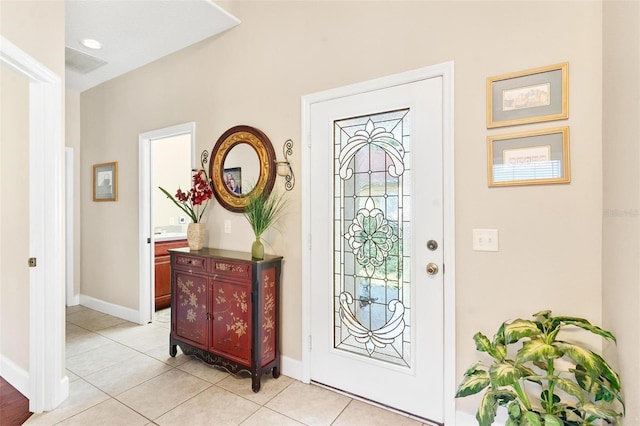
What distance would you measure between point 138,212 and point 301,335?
7.87 feet

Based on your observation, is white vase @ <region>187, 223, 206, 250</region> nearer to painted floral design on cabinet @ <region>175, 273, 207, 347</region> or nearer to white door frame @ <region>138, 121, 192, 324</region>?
painted floral design on cabinet @ <region>175, 273, 207, 347</region>

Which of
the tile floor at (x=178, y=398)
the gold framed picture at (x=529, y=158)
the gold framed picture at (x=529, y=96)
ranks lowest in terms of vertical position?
the tile floor at (x=178, y=398)

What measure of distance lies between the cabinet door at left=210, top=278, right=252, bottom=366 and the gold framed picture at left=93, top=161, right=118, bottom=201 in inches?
89.2

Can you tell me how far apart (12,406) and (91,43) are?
9.75ft

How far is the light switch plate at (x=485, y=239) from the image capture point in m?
1.78

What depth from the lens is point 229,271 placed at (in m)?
2.43

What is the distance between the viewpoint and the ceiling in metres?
2.51

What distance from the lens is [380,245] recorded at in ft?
6.97

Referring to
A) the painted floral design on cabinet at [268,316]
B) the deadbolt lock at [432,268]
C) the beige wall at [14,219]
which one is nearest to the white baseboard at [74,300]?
the beige wall at [14,219]

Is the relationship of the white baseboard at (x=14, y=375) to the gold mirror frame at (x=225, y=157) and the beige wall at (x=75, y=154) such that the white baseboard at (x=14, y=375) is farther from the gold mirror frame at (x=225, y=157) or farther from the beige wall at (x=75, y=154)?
the beige wall at (x=75, y=154)

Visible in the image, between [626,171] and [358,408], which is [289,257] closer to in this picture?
[358,408]

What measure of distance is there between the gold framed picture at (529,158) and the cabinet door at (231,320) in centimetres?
176

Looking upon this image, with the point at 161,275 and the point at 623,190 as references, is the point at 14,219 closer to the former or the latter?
the point at 161,275

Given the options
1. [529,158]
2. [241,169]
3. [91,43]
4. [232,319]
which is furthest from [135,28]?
[529,158]
